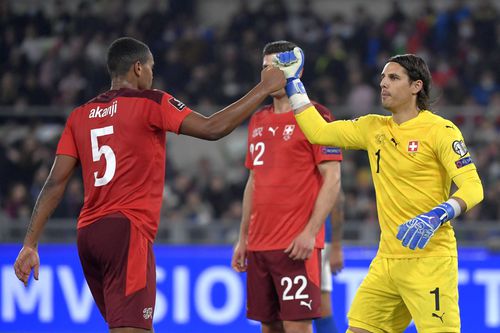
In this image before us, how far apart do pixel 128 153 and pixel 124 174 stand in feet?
0.41

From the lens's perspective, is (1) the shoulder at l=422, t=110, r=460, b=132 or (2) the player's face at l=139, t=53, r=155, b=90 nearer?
(1) the shoulder at l=422, t=110, r=460, b=132

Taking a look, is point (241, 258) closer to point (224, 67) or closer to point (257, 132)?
point (257, 132)

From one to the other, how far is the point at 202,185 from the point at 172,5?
6048 millimetres

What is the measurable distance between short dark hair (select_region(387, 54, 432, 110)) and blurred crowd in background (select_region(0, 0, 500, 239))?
6.64 metres

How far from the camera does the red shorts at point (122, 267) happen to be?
5578 millimetres

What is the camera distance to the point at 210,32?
59.8ft

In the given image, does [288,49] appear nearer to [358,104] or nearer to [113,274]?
[113,274]

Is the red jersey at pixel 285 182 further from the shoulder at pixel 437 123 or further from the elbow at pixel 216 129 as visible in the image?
the elbow at pixel 216 129

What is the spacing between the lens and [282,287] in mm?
6695

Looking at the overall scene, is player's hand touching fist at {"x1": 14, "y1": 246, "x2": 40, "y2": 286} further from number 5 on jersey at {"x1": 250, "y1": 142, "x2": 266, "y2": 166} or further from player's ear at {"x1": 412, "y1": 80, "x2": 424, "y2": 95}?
player's ear at {"x1": 412, "y1": 80, "x2": 424, "y2": 95}

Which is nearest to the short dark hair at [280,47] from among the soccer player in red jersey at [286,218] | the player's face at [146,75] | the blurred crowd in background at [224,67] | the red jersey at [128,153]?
the soccer player in red jersey at [286,218]

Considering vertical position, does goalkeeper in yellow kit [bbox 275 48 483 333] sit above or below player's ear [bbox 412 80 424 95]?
below

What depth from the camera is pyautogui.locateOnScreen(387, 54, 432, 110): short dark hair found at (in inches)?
233

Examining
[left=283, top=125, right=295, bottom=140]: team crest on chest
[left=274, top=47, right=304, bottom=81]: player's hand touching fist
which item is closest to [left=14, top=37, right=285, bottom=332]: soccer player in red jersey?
[left=274, top=47, right=304, bottom=81]: player's hand touching fist
